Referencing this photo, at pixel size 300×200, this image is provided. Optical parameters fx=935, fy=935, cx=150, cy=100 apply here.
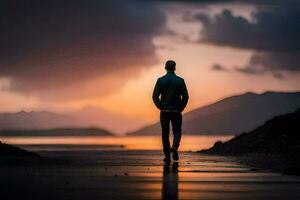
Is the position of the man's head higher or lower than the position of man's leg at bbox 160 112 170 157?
higher

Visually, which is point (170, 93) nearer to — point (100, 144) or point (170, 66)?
point (170, 66)

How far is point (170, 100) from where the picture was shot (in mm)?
20906

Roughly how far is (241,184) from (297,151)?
425 inches

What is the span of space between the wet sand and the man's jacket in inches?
142

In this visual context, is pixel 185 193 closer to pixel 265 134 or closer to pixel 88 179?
pixel 88 179

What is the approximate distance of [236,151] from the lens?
28688 mm

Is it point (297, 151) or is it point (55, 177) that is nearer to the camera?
point (55, 177)

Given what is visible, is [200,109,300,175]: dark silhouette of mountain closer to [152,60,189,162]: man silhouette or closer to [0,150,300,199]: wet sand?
[152,60,189,162]: man silhouette

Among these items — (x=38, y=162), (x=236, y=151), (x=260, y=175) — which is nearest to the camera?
(x=260, y=175)

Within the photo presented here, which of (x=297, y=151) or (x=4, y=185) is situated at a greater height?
(x=297, y=151)

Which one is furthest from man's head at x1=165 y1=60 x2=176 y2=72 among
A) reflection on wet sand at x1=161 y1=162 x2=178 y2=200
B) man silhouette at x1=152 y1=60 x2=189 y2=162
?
reflection on wet sand at x1=161 y1=162 x2=178 y2=200

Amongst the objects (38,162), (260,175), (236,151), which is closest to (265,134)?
(236,151)

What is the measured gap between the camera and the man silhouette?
824 inches

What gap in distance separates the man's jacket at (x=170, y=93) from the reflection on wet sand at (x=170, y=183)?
320 cm
